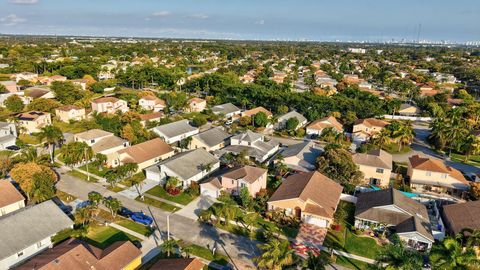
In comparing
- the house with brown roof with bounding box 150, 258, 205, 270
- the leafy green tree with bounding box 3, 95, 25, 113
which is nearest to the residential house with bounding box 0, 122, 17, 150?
the leafy green tree with bounding box 3, 95, 25, 113

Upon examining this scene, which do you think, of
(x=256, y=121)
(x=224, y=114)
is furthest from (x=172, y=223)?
(x=224, y=114)

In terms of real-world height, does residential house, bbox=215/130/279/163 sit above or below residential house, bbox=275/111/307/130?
below

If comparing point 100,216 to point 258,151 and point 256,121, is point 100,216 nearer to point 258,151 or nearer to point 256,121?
point 258,151

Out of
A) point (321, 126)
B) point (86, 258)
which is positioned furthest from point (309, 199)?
point (321, 126)

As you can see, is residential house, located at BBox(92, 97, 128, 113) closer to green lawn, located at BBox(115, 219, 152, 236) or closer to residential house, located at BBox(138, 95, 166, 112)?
residential house, located at BBox(138, 95, 166, 112)

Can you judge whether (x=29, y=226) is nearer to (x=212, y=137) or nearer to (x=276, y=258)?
(x=276, y=258)

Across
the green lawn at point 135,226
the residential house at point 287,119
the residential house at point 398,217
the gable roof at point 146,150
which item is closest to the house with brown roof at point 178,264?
the green lawn at point 135,226

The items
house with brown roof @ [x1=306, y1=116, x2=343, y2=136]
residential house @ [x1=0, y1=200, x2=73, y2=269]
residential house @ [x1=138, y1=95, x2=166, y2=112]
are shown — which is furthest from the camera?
residential house @ [x1=138, y1=95, x2=166, y2=112]
